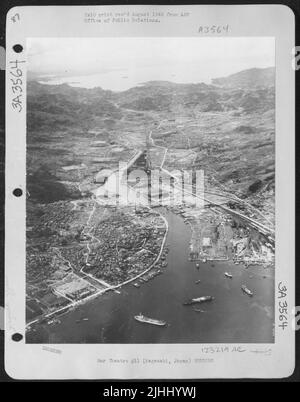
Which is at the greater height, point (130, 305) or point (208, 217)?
point (208, 217)

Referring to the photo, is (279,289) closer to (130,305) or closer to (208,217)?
(208,217)

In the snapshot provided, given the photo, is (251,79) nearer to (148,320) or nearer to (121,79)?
(121,79)

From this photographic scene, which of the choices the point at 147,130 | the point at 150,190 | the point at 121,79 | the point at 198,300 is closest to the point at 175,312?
the point at 198,300

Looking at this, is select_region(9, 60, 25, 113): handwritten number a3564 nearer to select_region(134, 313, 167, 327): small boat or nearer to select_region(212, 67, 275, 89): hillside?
select_region(212, 67, 275, 89): hillside

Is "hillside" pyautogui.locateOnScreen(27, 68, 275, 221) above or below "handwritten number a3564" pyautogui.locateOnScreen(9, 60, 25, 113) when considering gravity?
below

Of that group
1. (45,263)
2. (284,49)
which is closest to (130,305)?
(45,263)

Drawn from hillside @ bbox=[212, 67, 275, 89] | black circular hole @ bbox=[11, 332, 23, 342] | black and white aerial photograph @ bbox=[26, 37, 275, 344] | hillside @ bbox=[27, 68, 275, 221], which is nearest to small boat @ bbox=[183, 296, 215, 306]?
black and white aerial photograph @ bbox=[26, 37, 275, 344]

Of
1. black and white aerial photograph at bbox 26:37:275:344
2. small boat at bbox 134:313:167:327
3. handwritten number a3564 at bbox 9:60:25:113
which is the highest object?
handwritten number a3564 at bbox 9:60:25:113
